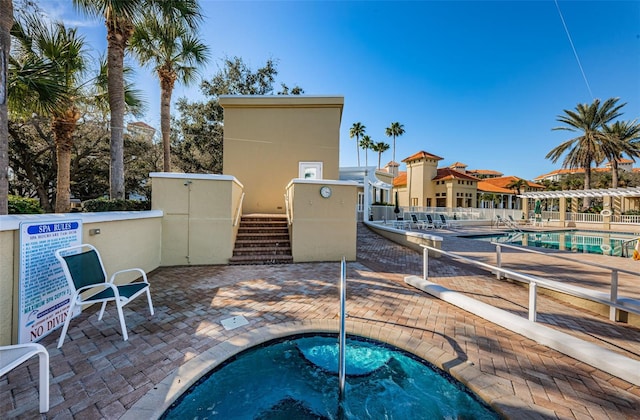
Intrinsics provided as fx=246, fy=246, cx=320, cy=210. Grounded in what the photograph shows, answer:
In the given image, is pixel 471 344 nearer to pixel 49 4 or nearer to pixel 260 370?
pixel 260 370

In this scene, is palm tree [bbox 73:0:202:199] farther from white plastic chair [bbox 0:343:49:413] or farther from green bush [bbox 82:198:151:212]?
white plastic chair [bbox 0:343:49:413]

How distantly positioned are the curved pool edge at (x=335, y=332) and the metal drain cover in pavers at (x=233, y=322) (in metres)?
0.27

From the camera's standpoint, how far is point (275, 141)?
1200 centimetres

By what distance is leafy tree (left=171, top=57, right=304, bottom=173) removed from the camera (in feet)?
A: 59.3

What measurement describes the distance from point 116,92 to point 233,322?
8.30 metres

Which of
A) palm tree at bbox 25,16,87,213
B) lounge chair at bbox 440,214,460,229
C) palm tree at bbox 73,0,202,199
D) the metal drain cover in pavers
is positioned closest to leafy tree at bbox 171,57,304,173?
palm tree at bbox 25,16,87,213

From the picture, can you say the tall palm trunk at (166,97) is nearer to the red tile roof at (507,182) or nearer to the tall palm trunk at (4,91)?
the tall palm trunk at (4,91)

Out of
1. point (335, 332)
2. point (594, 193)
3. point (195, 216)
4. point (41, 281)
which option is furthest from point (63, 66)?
point (594, 193)

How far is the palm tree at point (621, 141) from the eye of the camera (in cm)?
2388

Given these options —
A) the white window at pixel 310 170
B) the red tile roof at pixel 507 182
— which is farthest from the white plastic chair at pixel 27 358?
the red tile roof at pixel 507 182

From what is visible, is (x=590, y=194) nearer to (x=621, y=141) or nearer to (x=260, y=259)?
(x=621, y=141)

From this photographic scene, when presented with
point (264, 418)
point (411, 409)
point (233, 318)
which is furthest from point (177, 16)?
point (411, 409)

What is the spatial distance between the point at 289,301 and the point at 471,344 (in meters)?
2.97

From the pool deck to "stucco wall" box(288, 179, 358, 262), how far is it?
162 cm
